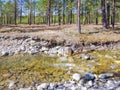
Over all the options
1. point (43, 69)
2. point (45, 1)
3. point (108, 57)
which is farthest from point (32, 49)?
point (45, 1)

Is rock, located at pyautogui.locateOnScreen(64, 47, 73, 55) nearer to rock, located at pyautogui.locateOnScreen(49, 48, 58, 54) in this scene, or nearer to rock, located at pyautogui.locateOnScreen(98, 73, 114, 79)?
rock, located at pyautogui.locateOnScreen(49, 48, 58, 54)

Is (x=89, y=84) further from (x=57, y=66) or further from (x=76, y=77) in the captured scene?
(x=57, y=66)

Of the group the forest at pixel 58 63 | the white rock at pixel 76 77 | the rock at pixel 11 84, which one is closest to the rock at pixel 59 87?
the forest at pixel 58 63

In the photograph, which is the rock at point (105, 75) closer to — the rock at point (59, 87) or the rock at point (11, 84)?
the rock at point (59, 87)

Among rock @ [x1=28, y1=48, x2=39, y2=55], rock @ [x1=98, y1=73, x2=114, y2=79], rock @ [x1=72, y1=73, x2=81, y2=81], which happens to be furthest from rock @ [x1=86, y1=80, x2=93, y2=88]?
rock @ [x1=28, y1=48, x2=39, y2=55]

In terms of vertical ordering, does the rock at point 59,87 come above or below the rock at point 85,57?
below

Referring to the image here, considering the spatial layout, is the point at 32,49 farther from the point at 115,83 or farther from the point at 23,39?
the point at 115,83

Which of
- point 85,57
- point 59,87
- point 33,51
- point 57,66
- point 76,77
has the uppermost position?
point 33,51

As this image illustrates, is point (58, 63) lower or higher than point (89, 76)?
higher

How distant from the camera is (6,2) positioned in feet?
199

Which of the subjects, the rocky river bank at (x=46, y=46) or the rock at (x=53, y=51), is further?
the rocky river bank at (x=46, y=46)

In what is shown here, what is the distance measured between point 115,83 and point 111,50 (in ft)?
23.1

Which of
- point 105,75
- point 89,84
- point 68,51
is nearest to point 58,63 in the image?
point 68,51

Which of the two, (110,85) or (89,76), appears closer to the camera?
(110,85)
